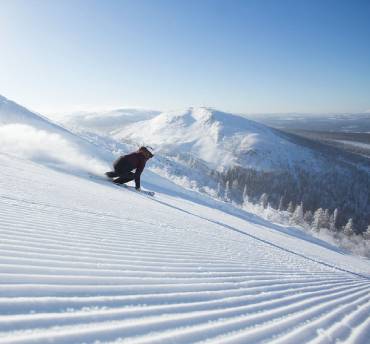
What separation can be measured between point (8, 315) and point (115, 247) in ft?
11.2

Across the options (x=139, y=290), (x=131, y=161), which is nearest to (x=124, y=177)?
(x=131, y=161)

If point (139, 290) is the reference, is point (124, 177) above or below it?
above

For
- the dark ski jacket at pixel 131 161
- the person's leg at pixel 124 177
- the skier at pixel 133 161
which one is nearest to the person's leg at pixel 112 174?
the person's leg at pixel 124 177

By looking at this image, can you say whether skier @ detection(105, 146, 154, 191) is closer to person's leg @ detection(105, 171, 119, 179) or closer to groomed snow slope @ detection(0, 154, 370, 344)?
person's leg @ detection(105, 171, 119, 179)

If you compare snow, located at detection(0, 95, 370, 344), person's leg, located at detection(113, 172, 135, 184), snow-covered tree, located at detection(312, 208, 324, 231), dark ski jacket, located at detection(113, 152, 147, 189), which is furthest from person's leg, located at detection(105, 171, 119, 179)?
snow-covered tree, located at detection(312, 208, 324, 231)

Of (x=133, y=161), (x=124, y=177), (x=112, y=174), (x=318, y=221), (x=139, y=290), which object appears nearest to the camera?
(x=139, y=290)

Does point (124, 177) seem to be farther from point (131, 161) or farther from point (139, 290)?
point (139, 290)

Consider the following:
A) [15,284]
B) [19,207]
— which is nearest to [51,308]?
[15,284]

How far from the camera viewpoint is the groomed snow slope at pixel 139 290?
2.93 metres

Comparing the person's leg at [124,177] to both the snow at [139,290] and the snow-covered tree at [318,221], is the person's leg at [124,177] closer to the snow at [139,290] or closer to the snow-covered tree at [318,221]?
the snow at [139,290]

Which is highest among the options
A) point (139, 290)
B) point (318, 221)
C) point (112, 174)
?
point (112, 174)

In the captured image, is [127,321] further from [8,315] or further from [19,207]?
[19,207]

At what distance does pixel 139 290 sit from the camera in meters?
4.07

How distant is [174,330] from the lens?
3148 millimetres
